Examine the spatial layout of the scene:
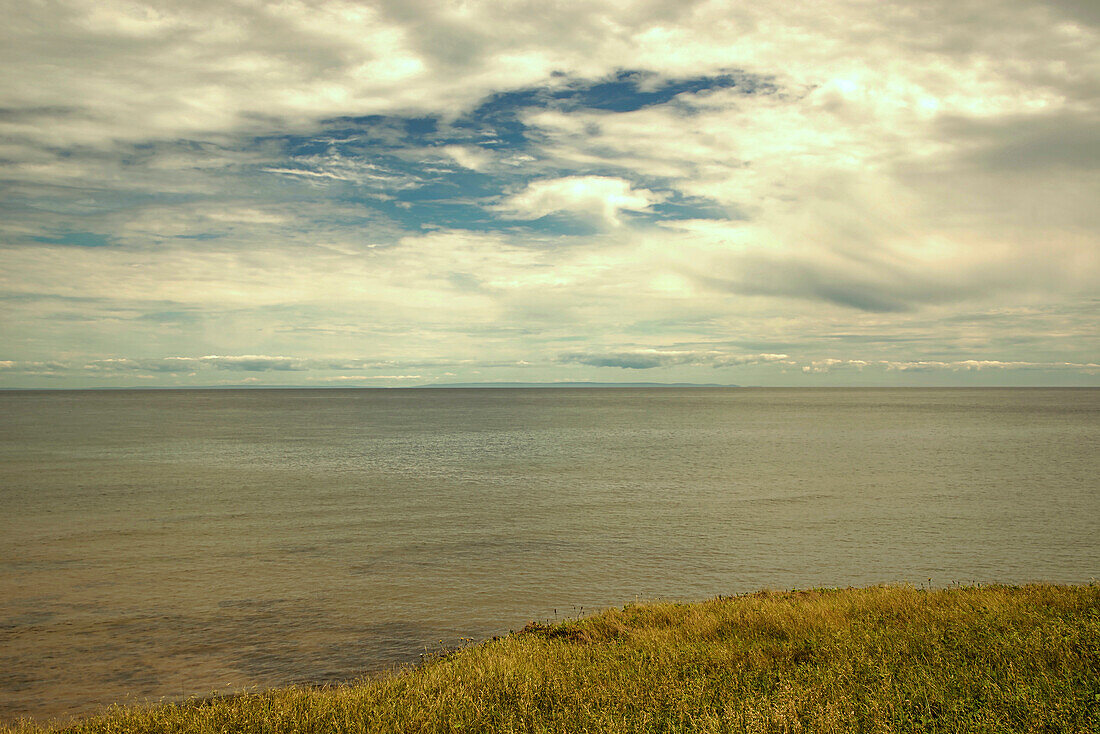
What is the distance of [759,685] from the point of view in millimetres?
9508

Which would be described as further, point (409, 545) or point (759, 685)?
point (409, 545)

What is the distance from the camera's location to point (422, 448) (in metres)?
69.6

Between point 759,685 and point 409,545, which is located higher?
point 759,685

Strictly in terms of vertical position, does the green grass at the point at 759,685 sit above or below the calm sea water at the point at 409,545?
above

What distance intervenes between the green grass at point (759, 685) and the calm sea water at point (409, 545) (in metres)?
4.55

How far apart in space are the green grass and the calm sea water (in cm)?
455

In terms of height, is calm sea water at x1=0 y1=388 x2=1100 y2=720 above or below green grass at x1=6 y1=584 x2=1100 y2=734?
below

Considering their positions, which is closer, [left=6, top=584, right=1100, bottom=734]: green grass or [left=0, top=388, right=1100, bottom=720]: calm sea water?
[left=6, top=584, right=1100, bottom=734]: green grass

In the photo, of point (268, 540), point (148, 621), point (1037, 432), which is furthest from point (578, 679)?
point (1037, 432)

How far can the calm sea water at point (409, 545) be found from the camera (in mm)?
15867

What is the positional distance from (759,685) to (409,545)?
62.3 ft

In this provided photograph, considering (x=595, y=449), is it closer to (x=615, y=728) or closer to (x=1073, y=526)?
(x=1073, y=526)

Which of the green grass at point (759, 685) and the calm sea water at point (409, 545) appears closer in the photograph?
the green grass at point (759, 685)

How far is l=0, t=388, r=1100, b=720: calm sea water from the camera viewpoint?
15.9 meters
